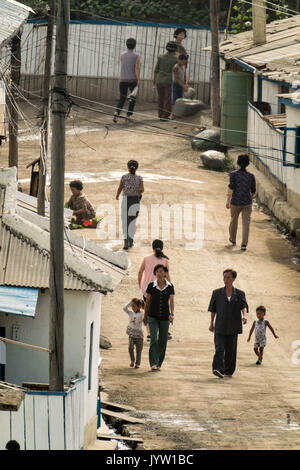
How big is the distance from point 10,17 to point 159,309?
27.8 feet

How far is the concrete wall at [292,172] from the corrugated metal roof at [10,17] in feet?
17.9

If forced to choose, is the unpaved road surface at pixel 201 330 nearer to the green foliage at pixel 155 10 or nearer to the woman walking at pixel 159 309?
the woman walking at pixel 159 309

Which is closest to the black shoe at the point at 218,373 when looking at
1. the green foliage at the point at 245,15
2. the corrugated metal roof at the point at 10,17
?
the corrugated metal roof at the point at 10,17

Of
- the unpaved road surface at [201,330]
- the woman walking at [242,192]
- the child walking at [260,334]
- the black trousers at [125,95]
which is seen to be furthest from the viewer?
the black trousers at [125,95]

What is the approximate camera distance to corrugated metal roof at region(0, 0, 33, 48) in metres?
18.9

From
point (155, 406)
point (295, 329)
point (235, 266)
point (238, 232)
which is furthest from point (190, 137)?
point (155, 406)

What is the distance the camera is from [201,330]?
16922 millimetres

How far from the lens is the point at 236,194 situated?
20.0 meters

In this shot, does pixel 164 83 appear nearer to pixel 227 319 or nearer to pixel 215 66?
pixel 215 66

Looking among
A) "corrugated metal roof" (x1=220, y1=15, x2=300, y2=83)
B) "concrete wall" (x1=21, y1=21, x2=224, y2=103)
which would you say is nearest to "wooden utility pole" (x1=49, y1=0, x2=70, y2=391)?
"corrugated metal roof" (x1=220, y1=15, x2=300, y2=83)

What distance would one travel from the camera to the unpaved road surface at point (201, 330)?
511 inches

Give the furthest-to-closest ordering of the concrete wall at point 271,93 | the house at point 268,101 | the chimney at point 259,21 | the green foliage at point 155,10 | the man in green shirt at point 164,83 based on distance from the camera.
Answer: the green foliage at point 155,10
the man in green shirt at point 164,83
the chimney at point 259,21
the concrete wall at point 271,93
the house at point 268,101

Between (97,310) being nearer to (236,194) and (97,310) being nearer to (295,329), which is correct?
(295,329)

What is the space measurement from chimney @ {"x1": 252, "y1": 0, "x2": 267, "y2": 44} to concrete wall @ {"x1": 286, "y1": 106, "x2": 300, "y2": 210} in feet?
18.7
